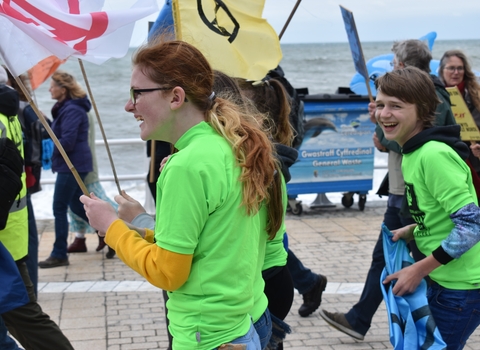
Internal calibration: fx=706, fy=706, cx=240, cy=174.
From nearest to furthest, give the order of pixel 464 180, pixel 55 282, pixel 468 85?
pixel 464 180 < pixel 468 85 < pixel 55 282

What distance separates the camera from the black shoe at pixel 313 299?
534cm

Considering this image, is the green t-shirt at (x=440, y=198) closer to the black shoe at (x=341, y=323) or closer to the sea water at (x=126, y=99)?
the sea water at (x=126, y=99)

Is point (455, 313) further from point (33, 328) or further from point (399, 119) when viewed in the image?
point (33, 328)

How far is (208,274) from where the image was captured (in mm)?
2188

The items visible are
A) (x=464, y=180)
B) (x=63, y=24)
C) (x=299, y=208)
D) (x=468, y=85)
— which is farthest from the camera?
(x=299, y=208)

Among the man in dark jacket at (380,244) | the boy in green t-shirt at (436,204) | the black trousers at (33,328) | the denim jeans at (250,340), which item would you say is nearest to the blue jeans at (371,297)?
the man in dark jacket at (380,244)

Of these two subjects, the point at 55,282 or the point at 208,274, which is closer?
the point at 208,274

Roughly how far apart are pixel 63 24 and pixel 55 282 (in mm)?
3716

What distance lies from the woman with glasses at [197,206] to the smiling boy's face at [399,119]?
1134 mm

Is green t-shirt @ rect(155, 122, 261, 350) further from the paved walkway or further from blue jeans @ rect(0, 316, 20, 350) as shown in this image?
the paved walkway

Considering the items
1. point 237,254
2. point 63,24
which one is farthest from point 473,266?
point 63,24

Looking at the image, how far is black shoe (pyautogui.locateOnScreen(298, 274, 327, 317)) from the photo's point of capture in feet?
17.5

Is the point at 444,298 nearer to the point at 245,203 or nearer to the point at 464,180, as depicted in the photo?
the point at 464,180

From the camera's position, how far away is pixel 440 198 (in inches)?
118
